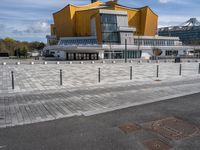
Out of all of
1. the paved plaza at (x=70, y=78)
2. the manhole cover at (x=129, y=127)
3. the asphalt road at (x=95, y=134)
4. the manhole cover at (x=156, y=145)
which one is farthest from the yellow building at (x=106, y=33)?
the manhole cover at (x=156, y=145)

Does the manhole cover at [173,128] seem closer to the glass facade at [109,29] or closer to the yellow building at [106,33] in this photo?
the yellow building at [106,33]

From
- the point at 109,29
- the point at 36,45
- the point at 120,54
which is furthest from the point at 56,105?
the point at 36,45

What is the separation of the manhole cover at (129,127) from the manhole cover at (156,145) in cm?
79

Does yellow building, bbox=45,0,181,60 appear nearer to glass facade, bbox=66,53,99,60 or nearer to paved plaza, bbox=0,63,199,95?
glass facade, bbox=66,53,99,60

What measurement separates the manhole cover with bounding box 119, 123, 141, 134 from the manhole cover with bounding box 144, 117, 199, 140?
1.15ft

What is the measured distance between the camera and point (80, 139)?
5.05m

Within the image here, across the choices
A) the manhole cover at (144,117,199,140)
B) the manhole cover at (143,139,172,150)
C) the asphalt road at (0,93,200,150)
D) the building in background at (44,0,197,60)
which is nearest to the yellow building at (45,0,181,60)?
the building in background at (44,0,197,60)

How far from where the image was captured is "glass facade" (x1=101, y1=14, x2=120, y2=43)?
75.1 meters

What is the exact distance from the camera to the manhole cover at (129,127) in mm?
5645

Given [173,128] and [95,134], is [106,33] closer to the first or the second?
[173,128]

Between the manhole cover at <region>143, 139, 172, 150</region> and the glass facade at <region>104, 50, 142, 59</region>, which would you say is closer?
the manhole cover at <region>143, 139, 172, 150</region>

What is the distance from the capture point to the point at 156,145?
186 inches

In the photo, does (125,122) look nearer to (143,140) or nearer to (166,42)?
(143,140)

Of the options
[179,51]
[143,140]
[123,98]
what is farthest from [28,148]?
[179,51]
